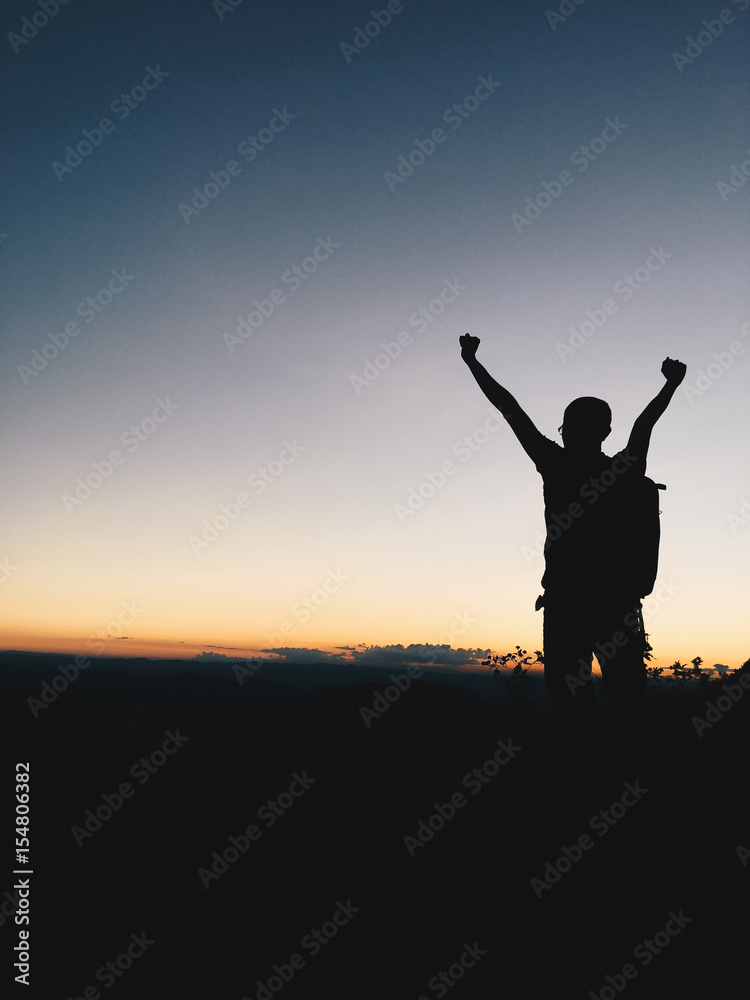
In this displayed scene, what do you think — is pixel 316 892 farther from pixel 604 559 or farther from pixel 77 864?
pixel 604 559

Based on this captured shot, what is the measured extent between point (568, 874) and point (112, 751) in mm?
4292

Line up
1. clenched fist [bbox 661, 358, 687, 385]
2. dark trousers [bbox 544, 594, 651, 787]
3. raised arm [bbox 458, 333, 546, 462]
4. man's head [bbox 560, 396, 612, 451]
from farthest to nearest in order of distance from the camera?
1. clenched fist [bbox 661, 358, 687, 385]
2. man's head [bbox 560, 396, 612, 451]
3. raised arm [bbox 458, 333, 546, 462]
4. dark trousers [bbox 544, 594, 651, 787]

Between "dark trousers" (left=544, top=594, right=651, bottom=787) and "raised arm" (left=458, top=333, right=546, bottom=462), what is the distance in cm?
77

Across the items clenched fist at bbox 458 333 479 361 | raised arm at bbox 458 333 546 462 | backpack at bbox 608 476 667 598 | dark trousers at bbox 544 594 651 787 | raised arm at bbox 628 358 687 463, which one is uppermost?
clenched fist at bbox 458 333 479 361

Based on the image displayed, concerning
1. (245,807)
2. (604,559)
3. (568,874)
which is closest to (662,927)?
(568,874)

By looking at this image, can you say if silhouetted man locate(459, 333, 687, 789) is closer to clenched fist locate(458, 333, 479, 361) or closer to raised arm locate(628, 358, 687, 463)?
raised arm locate(628, 358, 687, 463)

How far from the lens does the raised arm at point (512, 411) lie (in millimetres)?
3051

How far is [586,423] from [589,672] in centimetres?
125

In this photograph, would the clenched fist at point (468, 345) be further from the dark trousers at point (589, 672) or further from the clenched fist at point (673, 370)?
the dark trousers at point (589, 672)

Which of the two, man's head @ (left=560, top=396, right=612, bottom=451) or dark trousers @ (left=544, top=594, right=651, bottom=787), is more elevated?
man's head @ (left=560, top=396, right=612, bottom=451)

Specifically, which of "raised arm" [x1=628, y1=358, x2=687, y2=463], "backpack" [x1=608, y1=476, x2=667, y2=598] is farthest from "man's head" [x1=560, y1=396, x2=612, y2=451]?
"backpack" [x1=608, y1=476, x2=667, y2=598]

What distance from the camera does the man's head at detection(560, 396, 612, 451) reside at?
316 cm

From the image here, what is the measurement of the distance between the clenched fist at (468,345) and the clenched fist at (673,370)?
3.74ft

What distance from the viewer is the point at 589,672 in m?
2.94
